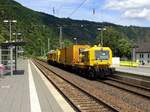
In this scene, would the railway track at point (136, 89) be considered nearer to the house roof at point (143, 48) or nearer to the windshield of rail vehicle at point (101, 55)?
the windshield of rail vehicle at point (101, 55)

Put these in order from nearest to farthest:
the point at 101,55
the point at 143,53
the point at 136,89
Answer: the point at 136,89 → the point at 101,55 → the point at 143,53

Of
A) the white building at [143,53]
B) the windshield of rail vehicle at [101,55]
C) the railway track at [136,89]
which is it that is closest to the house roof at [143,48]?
the white building at [143,53]

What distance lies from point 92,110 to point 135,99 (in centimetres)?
506

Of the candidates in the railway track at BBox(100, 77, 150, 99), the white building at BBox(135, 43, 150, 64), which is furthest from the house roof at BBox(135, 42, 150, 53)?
the railway track at BBox(100, 77, 150, 99)

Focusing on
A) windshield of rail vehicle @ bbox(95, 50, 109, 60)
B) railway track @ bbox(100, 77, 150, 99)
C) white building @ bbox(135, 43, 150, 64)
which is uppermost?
white building @ bbox(135, 43, 150, 64)

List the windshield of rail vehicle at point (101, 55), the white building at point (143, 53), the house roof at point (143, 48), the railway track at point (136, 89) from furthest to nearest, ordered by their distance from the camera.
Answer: the house roof at point (143, 48)
the white building at point (143, 53)
the windshield of rail vehicle at point (101, 55)
the railway track at point (136, 89)

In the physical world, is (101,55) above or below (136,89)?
above

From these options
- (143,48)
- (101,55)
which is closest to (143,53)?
(143,48)

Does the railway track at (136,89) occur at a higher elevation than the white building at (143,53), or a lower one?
lower

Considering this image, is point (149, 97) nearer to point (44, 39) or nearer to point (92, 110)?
point (92, 110)

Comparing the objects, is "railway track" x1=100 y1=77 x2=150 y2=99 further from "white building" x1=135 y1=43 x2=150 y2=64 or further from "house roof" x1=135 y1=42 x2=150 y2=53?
"house roof" x1=135 y1=42 x2=150 y2=53

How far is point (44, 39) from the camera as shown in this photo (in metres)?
171

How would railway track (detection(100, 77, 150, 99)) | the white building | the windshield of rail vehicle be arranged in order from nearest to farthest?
railway track (detection(100, 77, 150, 99))
the windshield of rail vehicle
the white building

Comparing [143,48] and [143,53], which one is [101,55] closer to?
[143,53]
